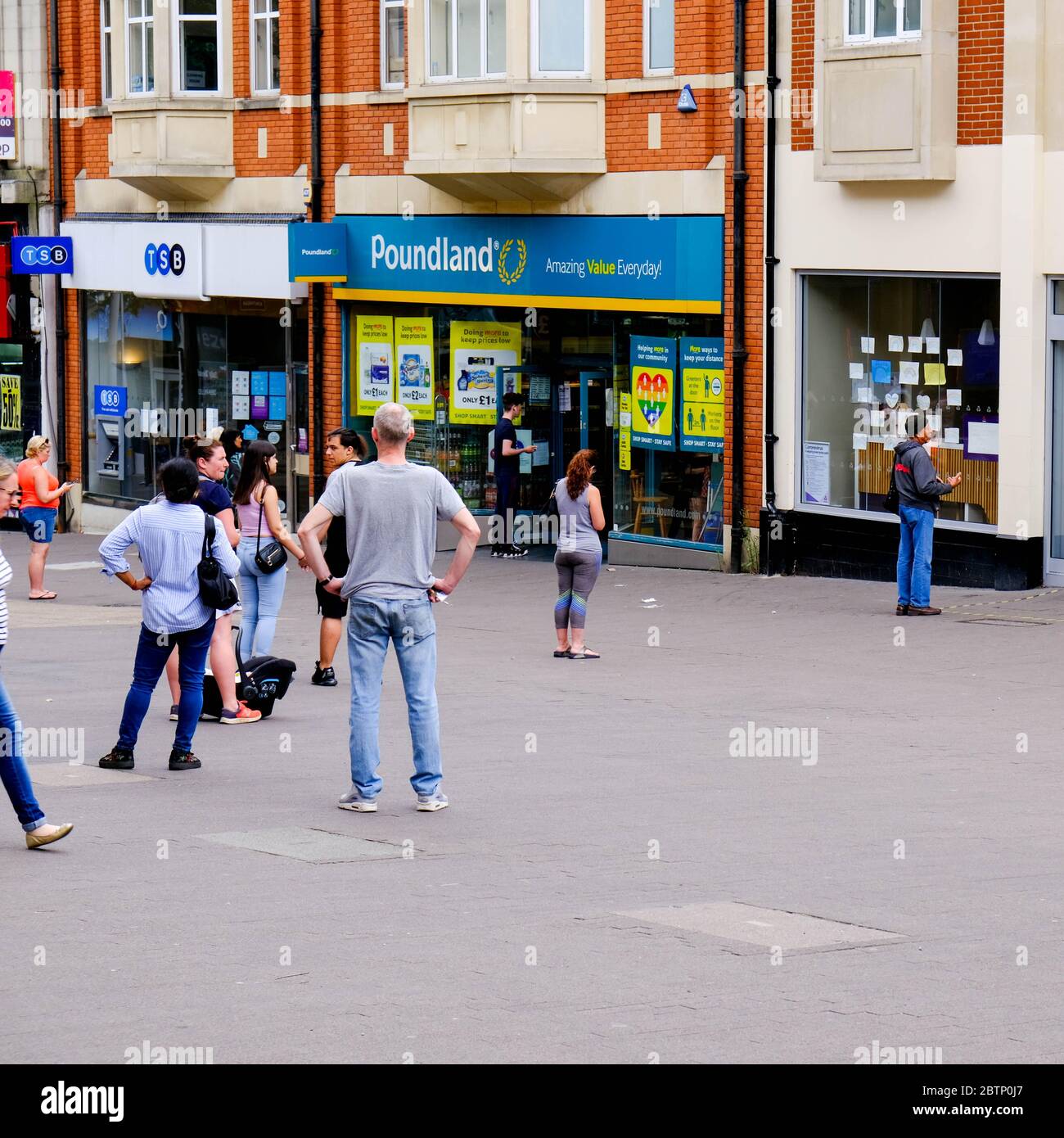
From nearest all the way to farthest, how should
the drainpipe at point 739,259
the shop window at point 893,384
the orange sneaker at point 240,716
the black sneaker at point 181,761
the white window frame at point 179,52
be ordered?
1. the black sneaker at point 181,761
2. the orange sneaker at point 240,716
3. the shop window at point 893,384
4. the drainpipe at point 739,259
5. the white window frame at point 179,52

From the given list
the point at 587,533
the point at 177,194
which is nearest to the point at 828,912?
the point at 587,533

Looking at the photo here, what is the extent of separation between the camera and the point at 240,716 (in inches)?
505

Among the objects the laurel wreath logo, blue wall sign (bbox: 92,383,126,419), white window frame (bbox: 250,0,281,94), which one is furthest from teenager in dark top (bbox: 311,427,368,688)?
blue wall sign (bbox: 92,383,126,419)

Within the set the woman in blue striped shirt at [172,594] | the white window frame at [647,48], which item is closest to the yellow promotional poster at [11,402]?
the white window frame at [647,48]

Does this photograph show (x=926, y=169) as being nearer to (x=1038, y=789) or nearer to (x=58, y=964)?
(x=1038, y=789)

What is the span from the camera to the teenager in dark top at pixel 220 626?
12.5 metres

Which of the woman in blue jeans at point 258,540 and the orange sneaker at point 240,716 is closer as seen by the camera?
the orange sneaker at point 240,716

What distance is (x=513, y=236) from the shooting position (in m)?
23.4

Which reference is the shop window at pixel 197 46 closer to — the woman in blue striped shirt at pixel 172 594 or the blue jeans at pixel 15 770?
the woman in blue striped shirt at pixel 172 594

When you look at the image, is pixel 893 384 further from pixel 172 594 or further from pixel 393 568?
pixel 393 568

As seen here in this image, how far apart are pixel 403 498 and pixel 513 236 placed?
14134mm

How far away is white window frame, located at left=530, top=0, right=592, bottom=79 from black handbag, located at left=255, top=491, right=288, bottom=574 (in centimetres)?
1060

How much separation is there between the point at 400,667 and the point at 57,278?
22.4 metres

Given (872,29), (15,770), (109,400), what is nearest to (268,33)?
(109,400)
